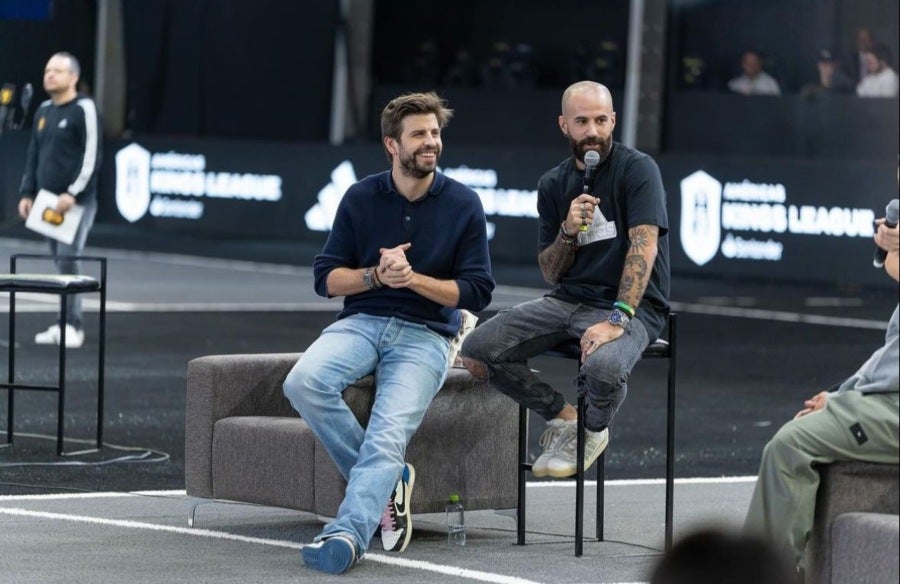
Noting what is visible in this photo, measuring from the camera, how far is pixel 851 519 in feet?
16.0

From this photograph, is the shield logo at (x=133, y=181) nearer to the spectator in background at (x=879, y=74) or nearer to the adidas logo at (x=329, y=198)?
the adidas logo at (x=329, y=198)

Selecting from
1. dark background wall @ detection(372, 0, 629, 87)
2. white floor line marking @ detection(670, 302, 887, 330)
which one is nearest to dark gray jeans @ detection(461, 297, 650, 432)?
white floor line marking @ detection(670, 302, 887, 330)

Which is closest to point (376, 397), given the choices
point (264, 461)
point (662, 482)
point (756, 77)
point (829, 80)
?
point (264, 461)

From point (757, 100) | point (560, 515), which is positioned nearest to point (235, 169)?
point (757, 100)

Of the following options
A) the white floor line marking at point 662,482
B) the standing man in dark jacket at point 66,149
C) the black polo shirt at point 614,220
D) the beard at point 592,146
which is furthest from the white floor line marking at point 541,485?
the standing man in dark jacket at point 66,149

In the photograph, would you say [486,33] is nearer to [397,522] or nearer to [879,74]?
[879,74]

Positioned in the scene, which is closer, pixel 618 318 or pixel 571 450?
pixel 618 318

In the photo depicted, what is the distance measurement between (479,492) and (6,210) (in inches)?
630

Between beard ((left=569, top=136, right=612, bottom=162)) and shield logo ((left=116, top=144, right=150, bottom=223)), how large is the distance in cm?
1708

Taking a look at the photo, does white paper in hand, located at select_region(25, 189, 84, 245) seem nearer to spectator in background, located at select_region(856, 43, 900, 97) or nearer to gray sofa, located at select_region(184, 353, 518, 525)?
gray sofa, located at select_region(184, 353, 518, 525)

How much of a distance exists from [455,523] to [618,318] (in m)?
1.08

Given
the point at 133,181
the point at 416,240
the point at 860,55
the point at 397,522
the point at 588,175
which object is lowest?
the point at 397,522

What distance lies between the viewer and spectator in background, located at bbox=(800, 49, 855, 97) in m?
19.4

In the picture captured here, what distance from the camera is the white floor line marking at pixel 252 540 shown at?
20.1 ft
